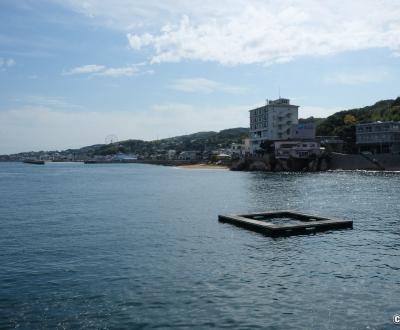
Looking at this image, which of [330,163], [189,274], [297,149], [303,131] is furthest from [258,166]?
[189,274]

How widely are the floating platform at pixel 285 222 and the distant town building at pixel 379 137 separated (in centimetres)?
11185

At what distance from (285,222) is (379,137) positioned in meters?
117

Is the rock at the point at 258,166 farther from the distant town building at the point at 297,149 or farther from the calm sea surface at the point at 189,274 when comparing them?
the calm sea surface at the point at 189,274

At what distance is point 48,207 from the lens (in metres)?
59.6

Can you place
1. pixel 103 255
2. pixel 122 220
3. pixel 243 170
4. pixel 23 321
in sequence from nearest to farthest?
1. pixel 23 321
2. pixel 103 255
3. pixel 122 220
4. pixel 243 170

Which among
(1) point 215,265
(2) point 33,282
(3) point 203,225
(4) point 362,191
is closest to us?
(2) point 33,282

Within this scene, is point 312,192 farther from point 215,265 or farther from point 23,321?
point 23,321

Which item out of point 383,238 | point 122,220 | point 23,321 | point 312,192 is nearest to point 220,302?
point 23,321

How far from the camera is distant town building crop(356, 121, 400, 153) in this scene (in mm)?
145875

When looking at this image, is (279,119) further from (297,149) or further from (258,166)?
(258,166)

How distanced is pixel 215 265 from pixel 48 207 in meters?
39.2

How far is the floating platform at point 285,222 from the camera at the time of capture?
39447 millimetres

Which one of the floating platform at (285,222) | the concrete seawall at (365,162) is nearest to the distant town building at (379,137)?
the concrete seawall at (365,162)

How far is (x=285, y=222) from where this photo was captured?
155 feet
